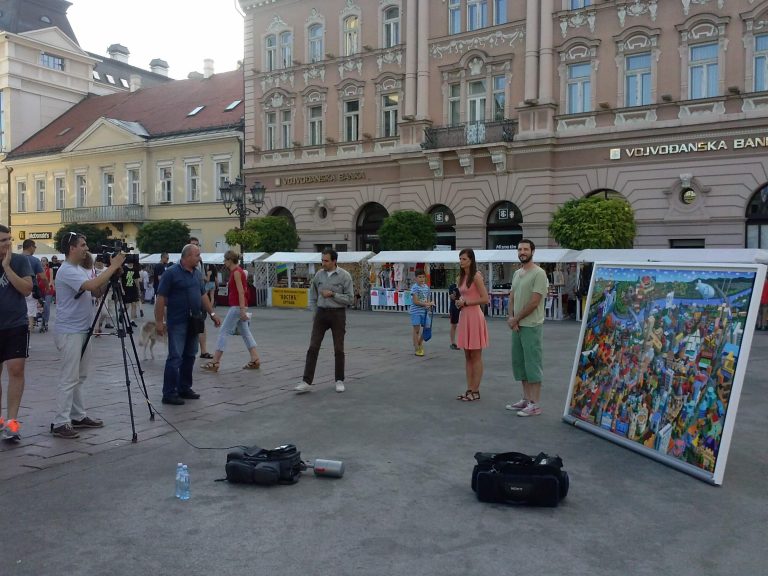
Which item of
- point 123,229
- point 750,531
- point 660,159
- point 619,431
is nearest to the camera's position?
point 750,531

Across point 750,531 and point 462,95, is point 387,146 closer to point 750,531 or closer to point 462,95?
point 462,95

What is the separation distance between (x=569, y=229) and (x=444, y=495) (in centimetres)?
1935

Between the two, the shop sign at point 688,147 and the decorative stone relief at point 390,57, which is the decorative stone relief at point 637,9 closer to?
the shop sign at point 688,147

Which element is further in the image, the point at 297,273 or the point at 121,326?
the point at 297,273

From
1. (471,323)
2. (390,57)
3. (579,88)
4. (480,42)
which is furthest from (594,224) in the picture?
(471,323)

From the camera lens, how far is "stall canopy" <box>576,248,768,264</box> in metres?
18.5

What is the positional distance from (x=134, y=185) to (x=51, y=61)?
1501 centimetres

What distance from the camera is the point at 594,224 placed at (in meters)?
22.9

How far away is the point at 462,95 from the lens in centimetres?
2928

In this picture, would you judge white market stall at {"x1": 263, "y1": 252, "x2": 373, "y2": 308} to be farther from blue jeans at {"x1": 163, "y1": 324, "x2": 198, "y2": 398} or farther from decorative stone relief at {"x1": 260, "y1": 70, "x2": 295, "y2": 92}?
blue jeans at {"x1": 163, "y1": 324, "x2": 198, "y2": 398}

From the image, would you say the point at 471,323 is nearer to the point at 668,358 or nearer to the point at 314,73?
the point at 668,358

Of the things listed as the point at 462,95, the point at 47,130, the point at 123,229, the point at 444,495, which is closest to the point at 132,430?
the point at 444,495

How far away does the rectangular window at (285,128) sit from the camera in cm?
3475

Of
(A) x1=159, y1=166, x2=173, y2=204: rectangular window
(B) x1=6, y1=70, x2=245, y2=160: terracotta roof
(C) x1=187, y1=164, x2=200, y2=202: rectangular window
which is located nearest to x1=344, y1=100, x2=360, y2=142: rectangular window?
(B) x1=6, y1=70, x2=245, y2=160: terracotta roof
